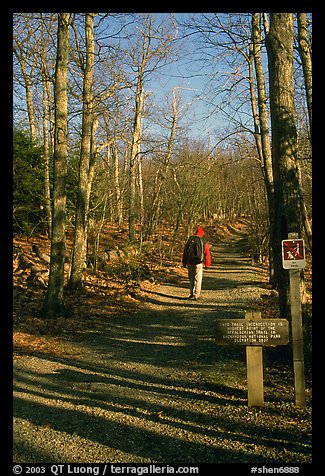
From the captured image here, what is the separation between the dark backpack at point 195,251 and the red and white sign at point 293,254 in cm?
761

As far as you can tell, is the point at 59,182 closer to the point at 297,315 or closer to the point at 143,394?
the point at 143,394

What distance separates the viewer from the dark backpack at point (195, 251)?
505 inches

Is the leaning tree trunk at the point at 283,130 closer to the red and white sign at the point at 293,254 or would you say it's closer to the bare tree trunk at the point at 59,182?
the red and white sign at the point at 293,254

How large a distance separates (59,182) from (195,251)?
4.67 metres

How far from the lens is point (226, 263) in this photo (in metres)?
23.9

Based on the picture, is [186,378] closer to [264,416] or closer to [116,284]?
[264,416]

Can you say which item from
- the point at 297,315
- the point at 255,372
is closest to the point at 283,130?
the point at 297,315

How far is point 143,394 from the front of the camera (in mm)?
5867

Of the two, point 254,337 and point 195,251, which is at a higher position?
point 195,251

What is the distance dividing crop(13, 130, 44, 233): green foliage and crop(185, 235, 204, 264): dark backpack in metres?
6.31

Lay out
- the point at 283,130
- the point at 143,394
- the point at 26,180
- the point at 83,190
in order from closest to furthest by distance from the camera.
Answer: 1. the point at 143,394
2. the point at 283,130
3. the point at 83,190
4. the point at 26,180

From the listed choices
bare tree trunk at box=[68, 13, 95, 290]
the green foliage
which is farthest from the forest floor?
the green foliage

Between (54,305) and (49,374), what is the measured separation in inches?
145

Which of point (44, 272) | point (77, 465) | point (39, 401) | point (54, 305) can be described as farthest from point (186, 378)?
point (44, 272)
